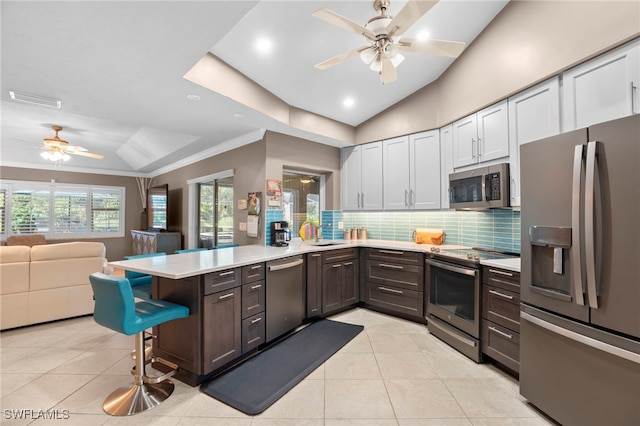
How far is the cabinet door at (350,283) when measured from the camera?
379 centimetres

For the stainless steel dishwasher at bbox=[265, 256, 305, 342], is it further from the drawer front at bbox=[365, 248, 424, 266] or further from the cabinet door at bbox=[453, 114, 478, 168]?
the cabinet door at bbox=[453, 114, 478, 168]

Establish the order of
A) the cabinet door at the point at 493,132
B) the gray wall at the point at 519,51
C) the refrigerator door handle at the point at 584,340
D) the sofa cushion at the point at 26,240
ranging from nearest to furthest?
the refrigerator door handle at the point at 584,340 → the gray wall at the point at 519,51 → the cabinet door at the point at 493,132 → the sofa cushion at the point at 26,240

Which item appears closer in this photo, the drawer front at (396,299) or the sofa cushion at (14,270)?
the sofa cushion at (14,270)

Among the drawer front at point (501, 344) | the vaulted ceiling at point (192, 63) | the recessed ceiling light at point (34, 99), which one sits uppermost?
the vaulted ceiling at point (192, 63)

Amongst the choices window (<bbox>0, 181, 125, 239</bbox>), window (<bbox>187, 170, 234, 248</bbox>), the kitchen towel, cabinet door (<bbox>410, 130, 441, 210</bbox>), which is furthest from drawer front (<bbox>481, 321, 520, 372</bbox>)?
window (<bbox>0, 181, 125, 239</bbox>)

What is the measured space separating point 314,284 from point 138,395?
1963mm

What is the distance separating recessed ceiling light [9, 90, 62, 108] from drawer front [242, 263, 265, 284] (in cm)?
261

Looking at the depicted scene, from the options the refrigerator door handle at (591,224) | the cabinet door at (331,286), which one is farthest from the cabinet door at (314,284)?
the refrigerator door handle at (591,224)

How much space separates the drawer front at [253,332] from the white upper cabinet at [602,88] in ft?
10.0

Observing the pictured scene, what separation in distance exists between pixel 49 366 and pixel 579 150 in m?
4.32

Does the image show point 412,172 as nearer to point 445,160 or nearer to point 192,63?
point 445,160

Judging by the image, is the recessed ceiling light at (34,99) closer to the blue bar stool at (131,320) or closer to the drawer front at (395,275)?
the blue bar stool at (131,320)

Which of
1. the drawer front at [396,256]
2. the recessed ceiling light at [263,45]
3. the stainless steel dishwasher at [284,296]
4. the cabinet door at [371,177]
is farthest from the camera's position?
the cabinet door at [371,177]

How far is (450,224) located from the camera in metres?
3.78
